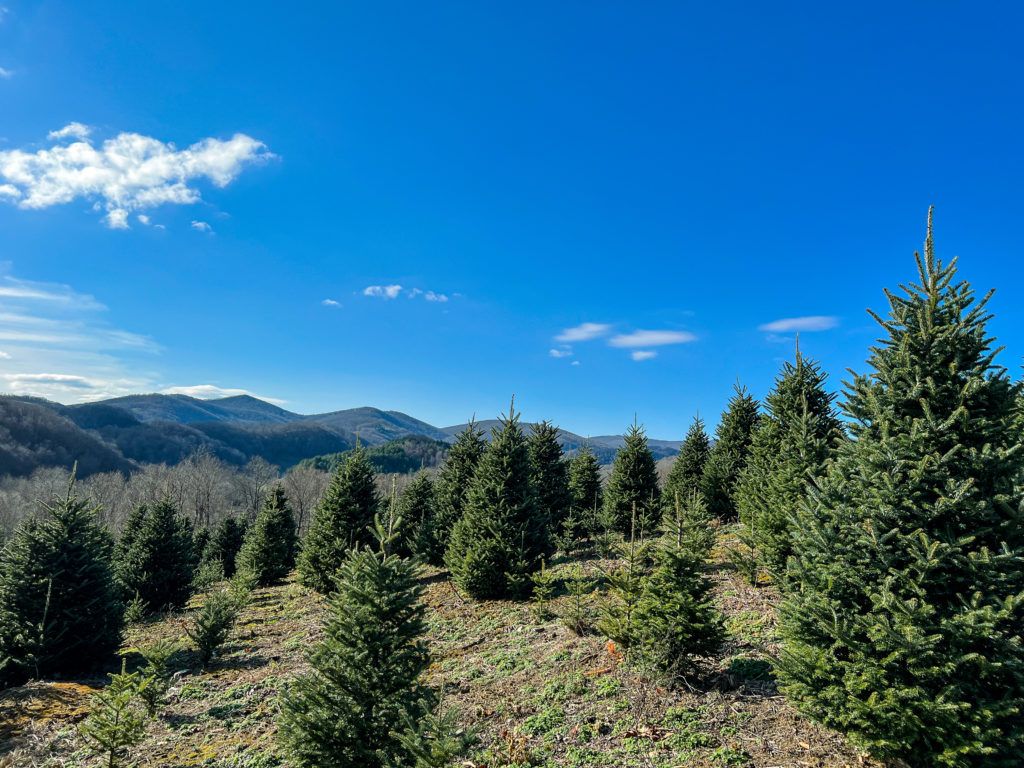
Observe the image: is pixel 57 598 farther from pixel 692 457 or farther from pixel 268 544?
pixel 692 457

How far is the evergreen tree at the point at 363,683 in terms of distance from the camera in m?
6.46

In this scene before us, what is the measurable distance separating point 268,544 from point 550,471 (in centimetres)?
1526

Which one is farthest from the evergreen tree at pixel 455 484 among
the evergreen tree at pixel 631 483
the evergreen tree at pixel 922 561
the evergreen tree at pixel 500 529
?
the evergreen tree at pixel 922 561

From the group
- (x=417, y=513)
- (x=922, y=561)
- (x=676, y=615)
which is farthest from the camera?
(x=417, y=513)

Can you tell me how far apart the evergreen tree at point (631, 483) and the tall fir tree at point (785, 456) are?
8082 mm

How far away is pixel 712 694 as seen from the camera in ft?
26.1

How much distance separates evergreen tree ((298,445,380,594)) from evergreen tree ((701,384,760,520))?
645 inches

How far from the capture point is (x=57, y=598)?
12.5 meters

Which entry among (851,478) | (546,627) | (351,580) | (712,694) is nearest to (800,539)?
(851,478)

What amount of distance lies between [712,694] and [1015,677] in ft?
13.3

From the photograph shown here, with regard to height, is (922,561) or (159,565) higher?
(922,561)

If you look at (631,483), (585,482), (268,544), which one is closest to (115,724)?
(268,544)

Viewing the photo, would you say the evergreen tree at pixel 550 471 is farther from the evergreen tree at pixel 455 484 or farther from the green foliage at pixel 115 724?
the green foliage at pixel 115 724

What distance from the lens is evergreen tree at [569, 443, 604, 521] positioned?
2891cm
